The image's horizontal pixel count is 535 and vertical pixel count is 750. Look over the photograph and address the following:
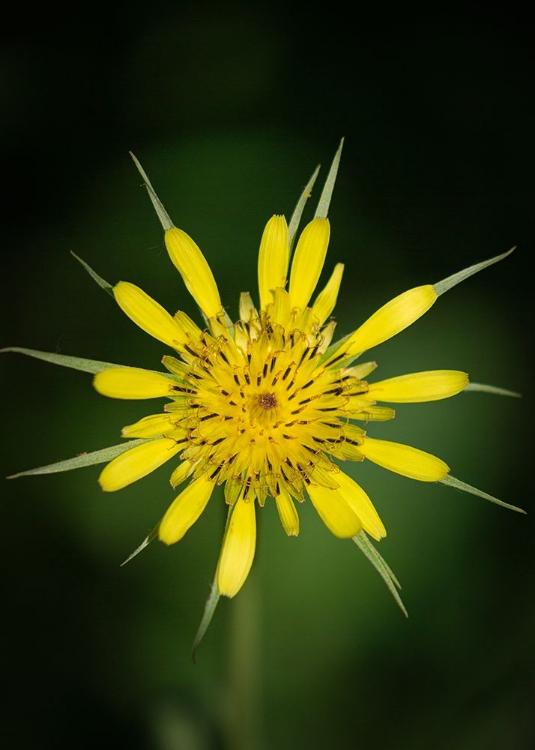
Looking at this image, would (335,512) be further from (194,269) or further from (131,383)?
(194,269)

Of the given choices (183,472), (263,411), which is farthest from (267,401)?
(183,472)

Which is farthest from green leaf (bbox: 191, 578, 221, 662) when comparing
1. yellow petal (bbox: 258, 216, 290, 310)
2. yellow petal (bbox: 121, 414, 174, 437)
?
yellow petal (bbox: 258, 216, 290, 310)

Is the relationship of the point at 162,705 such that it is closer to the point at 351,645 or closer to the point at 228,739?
the point at 228,739

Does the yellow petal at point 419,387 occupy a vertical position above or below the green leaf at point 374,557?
above

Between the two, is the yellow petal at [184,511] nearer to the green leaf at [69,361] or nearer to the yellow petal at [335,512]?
the yellow petal at [335,512]

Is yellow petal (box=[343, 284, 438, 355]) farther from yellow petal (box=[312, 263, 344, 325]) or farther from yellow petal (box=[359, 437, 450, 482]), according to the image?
yellow petal (box=[359, 437, 450, 482])

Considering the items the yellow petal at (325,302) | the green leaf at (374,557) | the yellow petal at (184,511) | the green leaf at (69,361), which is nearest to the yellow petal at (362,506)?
the green leaf at (374,557)
